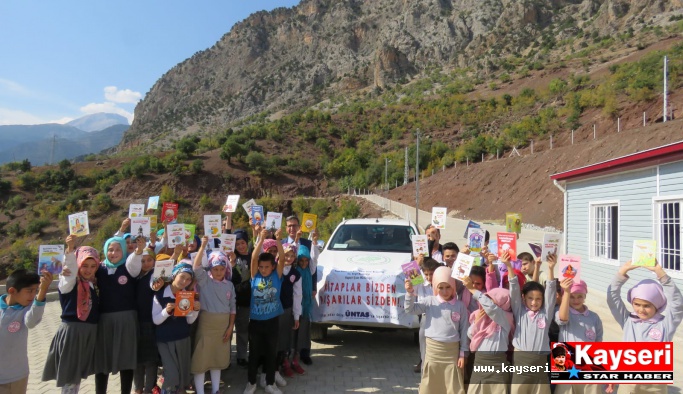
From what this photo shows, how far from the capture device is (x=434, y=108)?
71.8 metres

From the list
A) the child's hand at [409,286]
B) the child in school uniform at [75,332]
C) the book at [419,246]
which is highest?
the book at [419,246]

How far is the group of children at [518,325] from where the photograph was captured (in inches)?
134

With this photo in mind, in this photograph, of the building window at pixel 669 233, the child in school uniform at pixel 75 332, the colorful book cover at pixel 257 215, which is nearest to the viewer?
the child in school uniform at pixel 75 332

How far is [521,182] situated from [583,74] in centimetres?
3906

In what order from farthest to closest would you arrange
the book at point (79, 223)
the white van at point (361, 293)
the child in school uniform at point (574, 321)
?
the white van at point (361, 293)
the book at point (79, 223)
the child in school uniform at point (574, 321)

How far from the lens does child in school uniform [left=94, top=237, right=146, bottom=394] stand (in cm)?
414

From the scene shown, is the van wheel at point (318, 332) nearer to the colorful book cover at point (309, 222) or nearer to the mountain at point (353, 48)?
the colorful book cover at point (309, 222)

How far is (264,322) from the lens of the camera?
4.64 m

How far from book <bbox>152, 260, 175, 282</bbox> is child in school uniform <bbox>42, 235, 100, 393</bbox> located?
558 mm

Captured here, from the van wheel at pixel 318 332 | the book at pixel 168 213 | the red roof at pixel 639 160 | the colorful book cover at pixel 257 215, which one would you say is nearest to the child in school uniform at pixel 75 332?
the book at pixel 168 213

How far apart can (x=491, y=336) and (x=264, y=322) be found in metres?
2.26

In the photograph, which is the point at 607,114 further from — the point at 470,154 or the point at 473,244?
the point at 473,244

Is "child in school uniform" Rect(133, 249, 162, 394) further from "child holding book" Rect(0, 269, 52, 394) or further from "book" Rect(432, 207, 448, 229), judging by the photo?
"book" Rect(432, 207, 448, 229)

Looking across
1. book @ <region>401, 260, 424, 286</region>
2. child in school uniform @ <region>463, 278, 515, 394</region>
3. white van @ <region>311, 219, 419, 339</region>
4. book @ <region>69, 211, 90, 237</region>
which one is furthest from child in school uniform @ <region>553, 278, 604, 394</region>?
book @ <region>69, 211, 90, 237</region>
